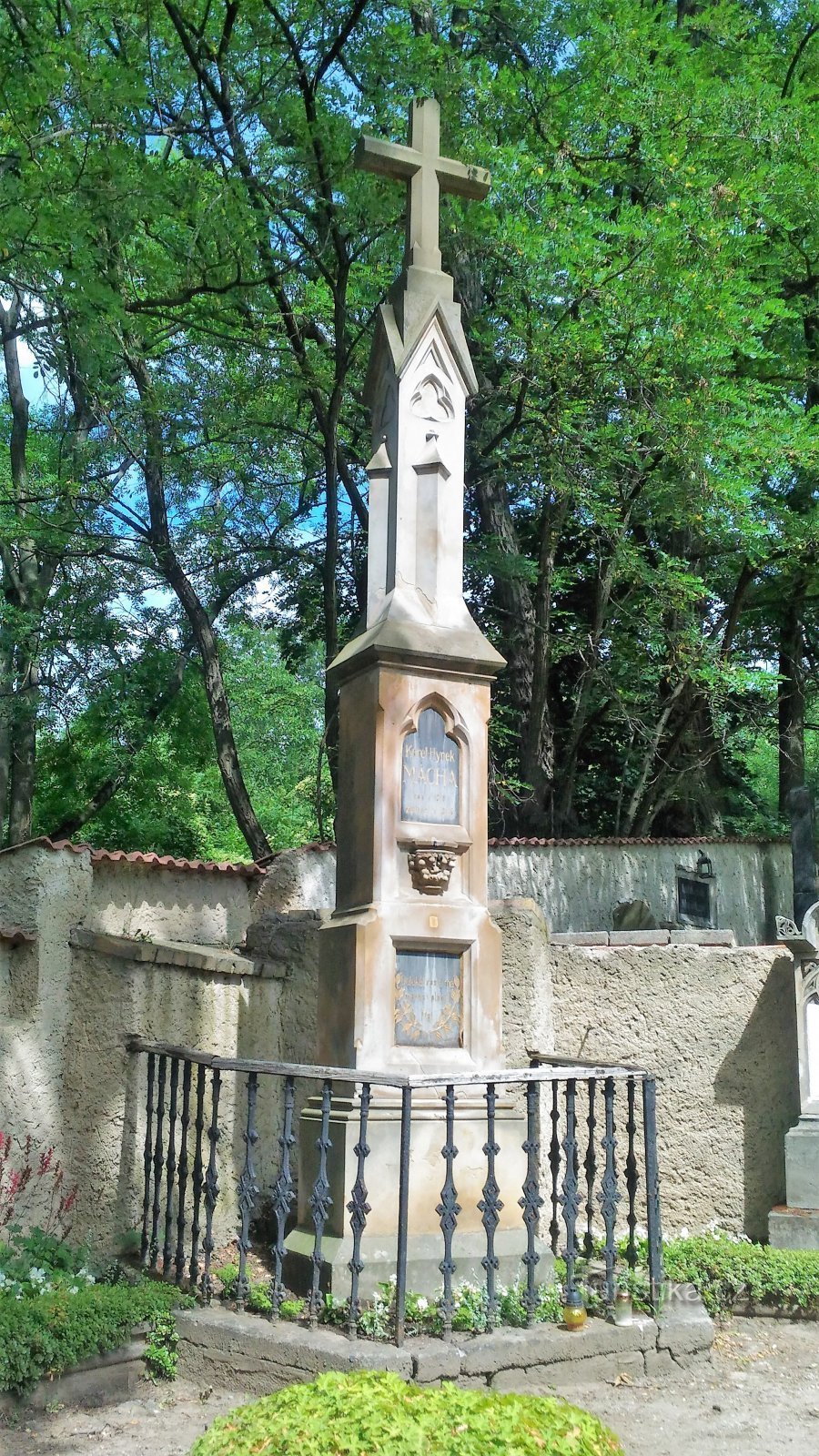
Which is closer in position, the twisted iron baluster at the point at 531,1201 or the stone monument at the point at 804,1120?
the twisted iron baluster at the point at 531,1201

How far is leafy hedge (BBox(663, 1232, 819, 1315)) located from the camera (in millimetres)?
6398

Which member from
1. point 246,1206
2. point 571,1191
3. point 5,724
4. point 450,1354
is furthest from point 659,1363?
point 5,724

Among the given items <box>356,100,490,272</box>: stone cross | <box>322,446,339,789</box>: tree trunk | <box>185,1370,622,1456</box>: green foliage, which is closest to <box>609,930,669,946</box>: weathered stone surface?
<box>322,446,339,789</box>: tree trunk

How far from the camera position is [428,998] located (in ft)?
20.7

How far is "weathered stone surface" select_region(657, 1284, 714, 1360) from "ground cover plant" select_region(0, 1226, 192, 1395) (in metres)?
2.12

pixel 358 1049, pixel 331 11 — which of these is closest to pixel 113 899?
pixel 358 1049

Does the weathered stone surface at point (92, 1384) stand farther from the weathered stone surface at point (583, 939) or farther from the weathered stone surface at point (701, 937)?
the weathered stone surface at point (701, 937)

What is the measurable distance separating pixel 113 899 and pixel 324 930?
10.9ft

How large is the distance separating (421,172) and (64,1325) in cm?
660

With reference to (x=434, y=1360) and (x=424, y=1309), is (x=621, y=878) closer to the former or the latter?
(x=424, y=1309)

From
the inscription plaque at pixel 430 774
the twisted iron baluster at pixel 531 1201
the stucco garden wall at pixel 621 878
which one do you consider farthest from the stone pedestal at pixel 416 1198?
the stucco garden wall at pixel 621 878

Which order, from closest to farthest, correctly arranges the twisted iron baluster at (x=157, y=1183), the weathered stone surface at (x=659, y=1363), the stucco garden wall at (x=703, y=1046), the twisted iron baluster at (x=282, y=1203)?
the twisted iron baluster at (x=282, y=1203)
the weathered stone surface at (x=659, y=1363)
the twisted iron baluster at (x=157, y=1183)
the stucco garden wall at (x=703, y=1046)

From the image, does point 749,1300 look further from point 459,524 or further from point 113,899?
point 113,899

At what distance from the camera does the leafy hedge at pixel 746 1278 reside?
252 inches
